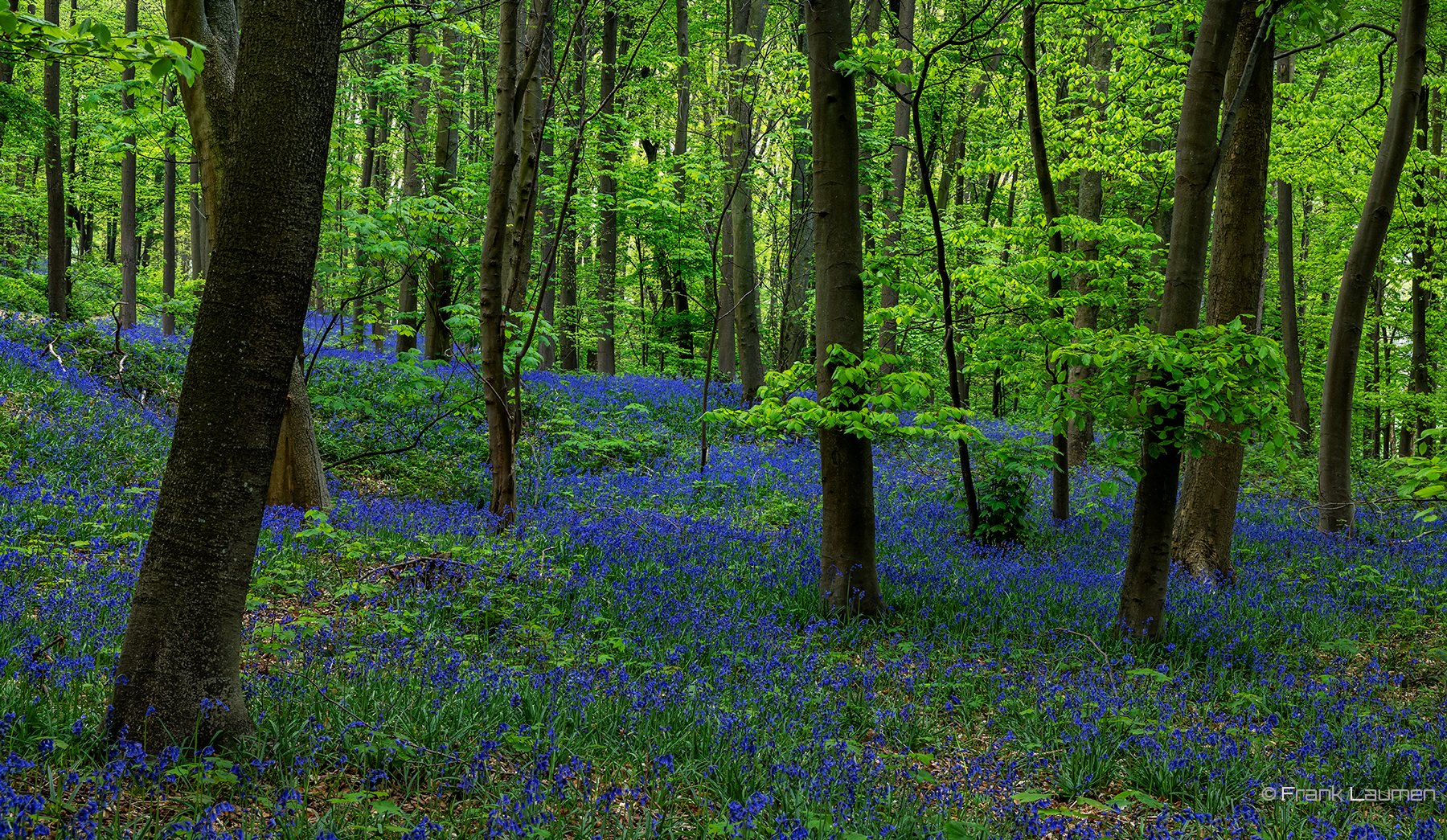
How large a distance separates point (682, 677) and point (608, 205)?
1449 centimetres

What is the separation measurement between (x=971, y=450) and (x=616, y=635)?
8.05 m

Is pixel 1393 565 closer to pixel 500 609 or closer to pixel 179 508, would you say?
pixel 500 609

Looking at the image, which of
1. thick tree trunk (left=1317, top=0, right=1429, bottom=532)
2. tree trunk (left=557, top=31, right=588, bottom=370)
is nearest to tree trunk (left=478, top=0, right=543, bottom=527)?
thick tree trunk (left=1317, top=0, right=1429, bottom=532)

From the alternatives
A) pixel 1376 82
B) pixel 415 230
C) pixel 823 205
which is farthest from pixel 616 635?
pixel 1376 82

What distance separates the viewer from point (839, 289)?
20.6 ft

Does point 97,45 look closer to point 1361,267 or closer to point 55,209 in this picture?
point 1361,267

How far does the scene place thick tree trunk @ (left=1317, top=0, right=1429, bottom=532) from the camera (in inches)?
356

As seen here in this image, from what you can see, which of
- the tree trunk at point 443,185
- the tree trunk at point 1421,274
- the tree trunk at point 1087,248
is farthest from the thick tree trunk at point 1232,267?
the tree trunk at point 1421,274

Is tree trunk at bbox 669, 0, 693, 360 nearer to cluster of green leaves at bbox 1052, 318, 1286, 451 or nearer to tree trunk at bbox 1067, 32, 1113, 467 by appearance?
tree trunk at bbox 1067, 32, 1113, 467

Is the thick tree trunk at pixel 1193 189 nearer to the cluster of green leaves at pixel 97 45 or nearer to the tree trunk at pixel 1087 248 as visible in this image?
the tree trunk at pixel 1087 248

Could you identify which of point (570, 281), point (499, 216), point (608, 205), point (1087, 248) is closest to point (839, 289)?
A: point (499, 216)

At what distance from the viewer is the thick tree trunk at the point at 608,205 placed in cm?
1830

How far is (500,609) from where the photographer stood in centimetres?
541

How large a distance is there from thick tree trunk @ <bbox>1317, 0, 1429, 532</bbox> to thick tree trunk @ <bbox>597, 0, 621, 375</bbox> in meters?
12.3
